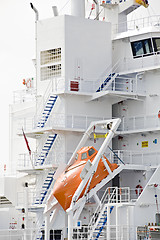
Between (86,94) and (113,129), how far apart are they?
3.46m

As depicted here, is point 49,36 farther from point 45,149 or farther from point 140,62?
point 45,149

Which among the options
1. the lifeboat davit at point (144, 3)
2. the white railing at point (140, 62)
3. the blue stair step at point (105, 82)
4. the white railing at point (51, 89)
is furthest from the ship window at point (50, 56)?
the lifeboat davit at point (144, 3)

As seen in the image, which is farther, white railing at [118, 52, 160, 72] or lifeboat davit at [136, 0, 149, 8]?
lifeboat davit at [136, 0, 149, 8]

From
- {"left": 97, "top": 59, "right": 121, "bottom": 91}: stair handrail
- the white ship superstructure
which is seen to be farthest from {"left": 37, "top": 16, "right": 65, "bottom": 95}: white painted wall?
{"left": 97, "top": 59, "right": 121, "bottom": 91}: stair handrail

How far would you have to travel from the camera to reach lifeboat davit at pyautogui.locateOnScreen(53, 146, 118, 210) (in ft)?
117

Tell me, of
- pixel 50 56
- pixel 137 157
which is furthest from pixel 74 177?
pixel 50 56

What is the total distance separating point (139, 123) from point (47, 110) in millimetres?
5199

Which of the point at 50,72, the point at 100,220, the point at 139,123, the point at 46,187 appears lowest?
the point at 100,220

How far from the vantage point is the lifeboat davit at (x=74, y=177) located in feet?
117

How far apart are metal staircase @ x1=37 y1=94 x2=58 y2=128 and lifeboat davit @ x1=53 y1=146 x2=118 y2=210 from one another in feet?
11.2

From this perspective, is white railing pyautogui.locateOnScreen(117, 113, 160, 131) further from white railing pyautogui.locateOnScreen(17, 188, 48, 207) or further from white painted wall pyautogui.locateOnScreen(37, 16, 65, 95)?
white railing pyautogui.locateOnScreen(17, 188, 48, 207)

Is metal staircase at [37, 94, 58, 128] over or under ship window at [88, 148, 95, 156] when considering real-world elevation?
over

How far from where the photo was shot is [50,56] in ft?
133

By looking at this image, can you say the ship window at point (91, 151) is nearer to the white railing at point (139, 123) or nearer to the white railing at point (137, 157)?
the white railing at point (137, 157)
